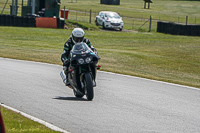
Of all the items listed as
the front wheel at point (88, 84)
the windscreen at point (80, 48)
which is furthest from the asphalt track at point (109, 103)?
the windscreen at point (80, 48)

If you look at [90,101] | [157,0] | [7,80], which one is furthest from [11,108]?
[157,0]

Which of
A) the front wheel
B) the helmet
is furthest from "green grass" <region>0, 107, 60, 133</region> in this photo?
the helmet

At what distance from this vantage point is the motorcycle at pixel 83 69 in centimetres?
920

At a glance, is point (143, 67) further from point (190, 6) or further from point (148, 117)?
point (190, 6)

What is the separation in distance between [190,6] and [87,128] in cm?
10183

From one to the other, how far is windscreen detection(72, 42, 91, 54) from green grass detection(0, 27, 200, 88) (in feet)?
15.7

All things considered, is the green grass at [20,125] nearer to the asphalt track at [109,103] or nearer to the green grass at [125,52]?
the asphalt track at [109,103]

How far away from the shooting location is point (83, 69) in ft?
30.6

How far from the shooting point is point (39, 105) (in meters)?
8.61

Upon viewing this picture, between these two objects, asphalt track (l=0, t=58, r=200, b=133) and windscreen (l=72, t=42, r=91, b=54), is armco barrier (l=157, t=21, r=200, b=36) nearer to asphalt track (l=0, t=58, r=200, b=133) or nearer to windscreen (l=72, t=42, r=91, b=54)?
asphalt track (l=0, t=58, r=200, b=133)

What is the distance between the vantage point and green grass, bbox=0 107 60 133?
6379mm

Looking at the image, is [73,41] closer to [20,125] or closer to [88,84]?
[88,84]

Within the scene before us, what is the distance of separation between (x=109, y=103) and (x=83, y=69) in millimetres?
895

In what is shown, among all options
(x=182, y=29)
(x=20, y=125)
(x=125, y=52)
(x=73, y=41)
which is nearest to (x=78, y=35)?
(x=73, y=41)
